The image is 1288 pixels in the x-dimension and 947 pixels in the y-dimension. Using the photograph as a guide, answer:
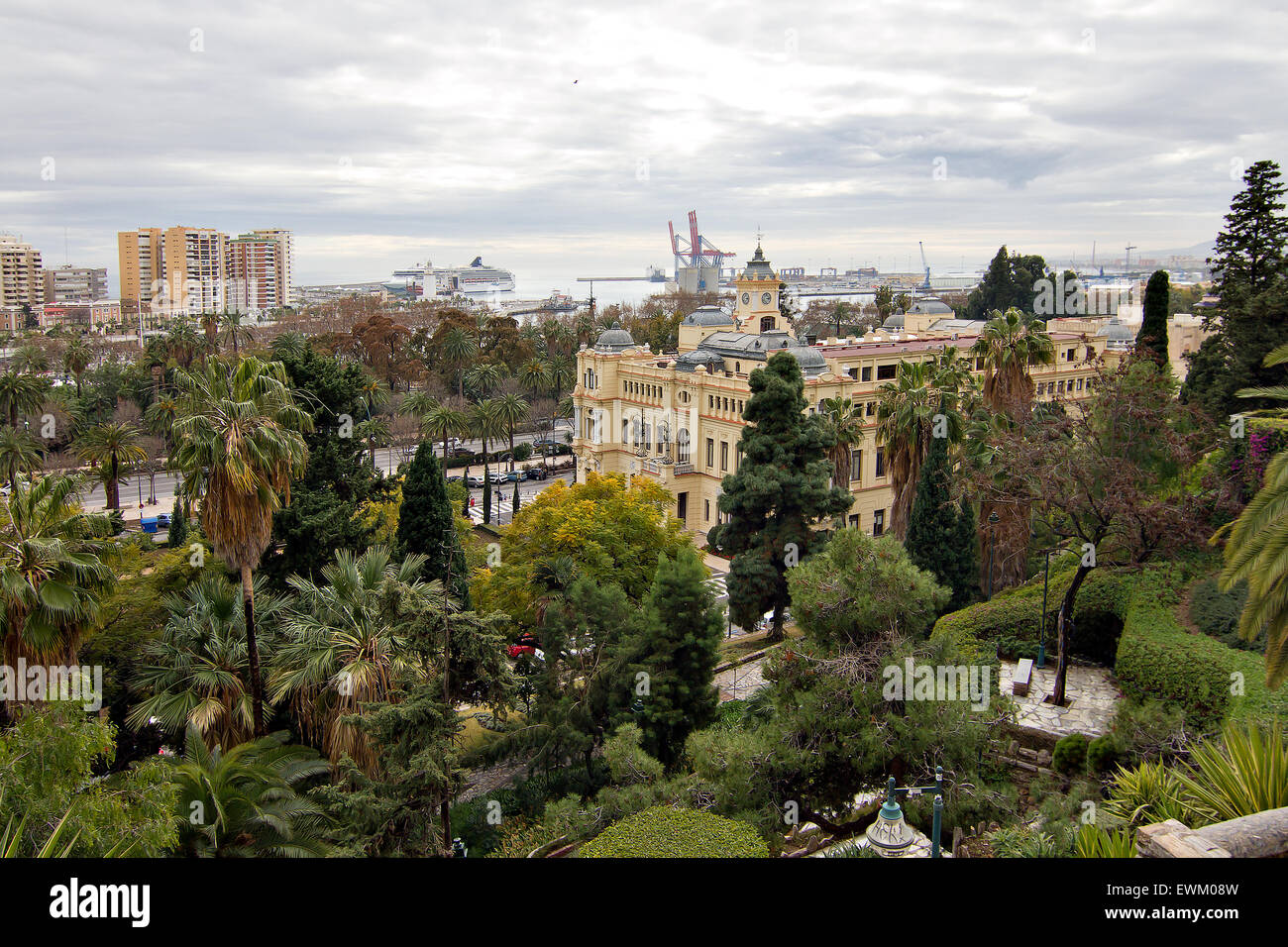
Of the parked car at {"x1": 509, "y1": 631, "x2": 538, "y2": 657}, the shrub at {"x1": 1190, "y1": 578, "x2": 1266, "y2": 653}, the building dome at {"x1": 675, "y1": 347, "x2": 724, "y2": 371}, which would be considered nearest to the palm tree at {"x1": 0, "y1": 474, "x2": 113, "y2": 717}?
the parked car at {"x1": 509, "y1": 631, "x2": 538, "y2": 657}

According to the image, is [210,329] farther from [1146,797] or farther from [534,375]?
[1146,797]

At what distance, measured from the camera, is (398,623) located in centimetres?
1695

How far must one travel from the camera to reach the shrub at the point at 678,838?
11922 mm

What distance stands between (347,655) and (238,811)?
3885mm

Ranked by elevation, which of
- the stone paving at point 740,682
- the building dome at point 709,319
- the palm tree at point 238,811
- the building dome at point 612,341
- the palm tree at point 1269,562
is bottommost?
the stone paving at point 740,682

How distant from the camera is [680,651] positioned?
67.0 feet

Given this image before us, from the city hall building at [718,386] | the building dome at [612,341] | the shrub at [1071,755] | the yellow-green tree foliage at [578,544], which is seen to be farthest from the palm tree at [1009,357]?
the building dome at [612,341]

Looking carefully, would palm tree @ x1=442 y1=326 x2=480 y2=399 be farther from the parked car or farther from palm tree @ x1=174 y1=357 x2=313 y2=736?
palm tree @ x1=174 y1=357 x2=313 y2=736

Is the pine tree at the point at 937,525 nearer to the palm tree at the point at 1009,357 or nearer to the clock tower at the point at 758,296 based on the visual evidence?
the palm tree at the point at 1009,357

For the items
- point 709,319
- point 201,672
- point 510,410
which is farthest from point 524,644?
point 510,410

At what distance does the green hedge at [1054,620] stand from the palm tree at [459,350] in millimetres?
58829

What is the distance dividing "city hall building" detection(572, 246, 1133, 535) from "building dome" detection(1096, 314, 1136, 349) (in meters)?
0.09

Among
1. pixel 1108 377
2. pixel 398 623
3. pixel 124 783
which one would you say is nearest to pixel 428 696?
pixel 398 623

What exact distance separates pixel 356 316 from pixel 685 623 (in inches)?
3438
